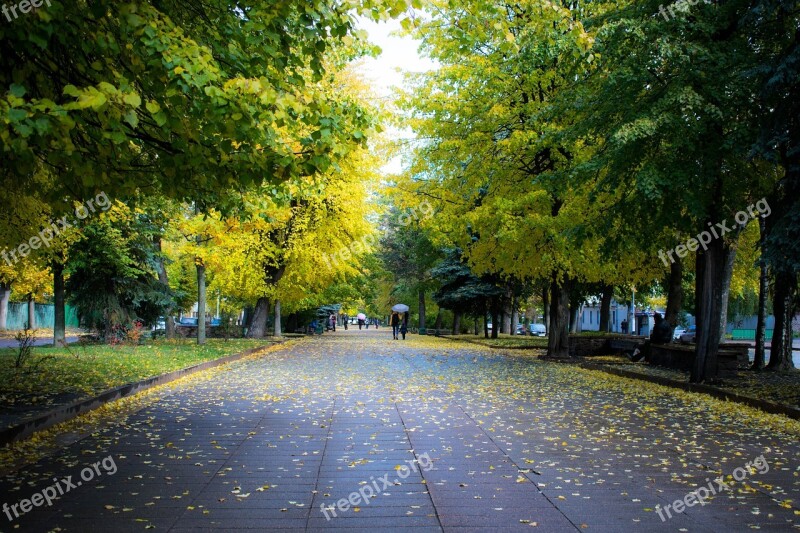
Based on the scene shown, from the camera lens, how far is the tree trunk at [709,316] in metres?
13.4

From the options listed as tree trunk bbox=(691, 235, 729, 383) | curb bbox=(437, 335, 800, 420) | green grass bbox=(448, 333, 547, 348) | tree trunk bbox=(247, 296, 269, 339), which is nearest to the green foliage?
tree trunk bbox=(247, 296, 269, 339)

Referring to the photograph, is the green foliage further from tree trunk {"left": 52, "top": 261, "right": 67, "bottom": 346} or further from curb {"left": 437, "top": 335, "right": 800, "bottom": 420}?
curb {"left": 437, "top": 335, "right": 800, "bottom": 420}

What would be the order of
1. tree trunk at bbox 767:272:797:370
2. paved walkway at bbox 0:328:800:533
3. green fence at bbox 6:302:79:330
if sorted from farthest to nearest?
green fence at bbox 6:302:79:330 → tree trunk at bbox 767:272:797:370 → paved walkway at bbox 0:328:800:533

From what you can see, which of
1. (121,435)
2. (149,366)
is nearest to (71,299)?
(149,366)

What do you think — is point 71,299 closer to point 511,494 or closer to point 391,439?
point 391,439

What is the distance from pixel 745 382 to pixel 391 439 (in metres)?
9.90

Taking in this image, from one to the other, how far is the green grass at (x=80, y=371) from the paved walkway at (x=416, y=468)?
5.03 ft

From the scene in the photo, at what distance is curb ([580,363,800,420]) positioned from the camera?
999cm

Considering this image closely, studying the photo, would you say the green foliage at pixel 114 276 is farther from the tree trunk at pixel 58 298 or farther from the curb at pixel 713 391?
the curb at pixel 713 391

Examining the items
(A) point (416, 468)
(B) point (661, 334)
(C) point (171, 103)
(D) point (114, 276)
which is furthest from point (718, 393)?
(D) point (114, 276)

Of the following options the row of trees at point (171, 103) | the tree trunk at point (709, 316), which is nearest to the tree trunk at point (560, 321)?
the tree trunk at point (709, 316)

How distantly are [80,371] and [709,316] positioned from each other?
1345 cm

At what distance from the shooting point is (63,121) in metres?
4.59

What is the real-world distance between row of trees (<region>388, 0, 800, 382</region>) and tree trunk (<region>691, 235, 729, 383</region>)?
1.1 inches
